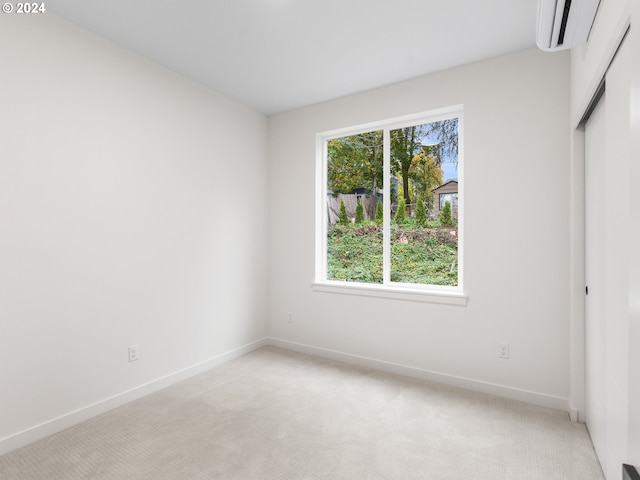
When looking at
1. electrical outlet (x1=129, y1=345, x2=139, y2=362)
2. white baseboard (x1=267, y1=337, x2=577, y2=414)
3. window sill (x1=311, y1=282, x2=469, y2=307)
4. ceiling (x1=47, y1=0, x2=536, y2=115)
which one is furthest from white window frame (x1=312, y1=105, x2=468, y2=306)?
electrical outlet (x1=129, y1=345, x2=139, y2=362)

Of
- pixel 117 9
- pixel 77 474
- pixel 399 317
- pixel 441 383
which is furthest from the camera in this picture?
pixel 399 317

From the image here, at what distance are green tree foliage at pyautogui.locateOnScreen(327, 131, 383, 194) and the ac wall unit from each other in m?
1.90

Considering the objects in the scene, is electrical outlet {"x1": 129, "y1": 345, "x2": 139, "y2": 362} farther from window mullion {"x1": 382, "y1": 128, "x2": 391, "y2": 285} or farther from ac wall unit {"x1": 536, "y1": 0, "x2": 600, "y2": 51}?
ac wall unit {"x1": 536, "y1": 0, "x2": 600, "y2": 51}

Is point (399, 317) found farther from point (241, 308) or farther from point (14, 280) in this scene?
point (14, 280)

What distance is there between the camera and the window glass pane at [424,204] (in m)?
3.16

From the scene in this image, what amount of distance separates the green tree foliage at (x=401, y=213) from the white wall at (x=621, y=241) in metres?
1.61

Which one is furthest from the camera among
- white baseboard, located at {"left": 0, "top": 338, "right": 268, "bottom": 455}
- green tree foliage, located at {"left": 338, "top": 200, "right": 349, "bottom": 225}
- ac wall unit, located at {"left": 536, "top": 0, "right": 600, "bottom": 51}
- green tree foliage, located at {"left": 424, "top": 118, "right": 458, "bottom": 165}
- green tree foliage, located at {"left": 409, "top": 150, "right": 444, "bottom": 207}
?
green tree foliage, located at {"left": 338, "top": 200, "right": 349, "bottom": 225}

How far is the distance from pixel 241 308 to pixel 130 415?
1445 mm

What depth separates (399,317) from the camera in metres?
3.22

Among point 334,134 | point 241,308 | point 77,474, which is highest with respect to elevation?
point 334,134

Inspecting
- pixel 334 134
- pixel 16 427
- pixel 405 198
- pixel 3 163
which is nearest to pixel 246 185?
pixel 334 134

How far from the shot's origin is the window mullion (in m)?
3.47

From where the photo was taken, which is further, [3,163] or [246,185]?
[246,185]

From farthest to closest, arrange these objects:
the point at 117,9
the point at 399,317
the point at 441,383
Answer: the point at 399,317
the point at 441,383
the point at 117,9
